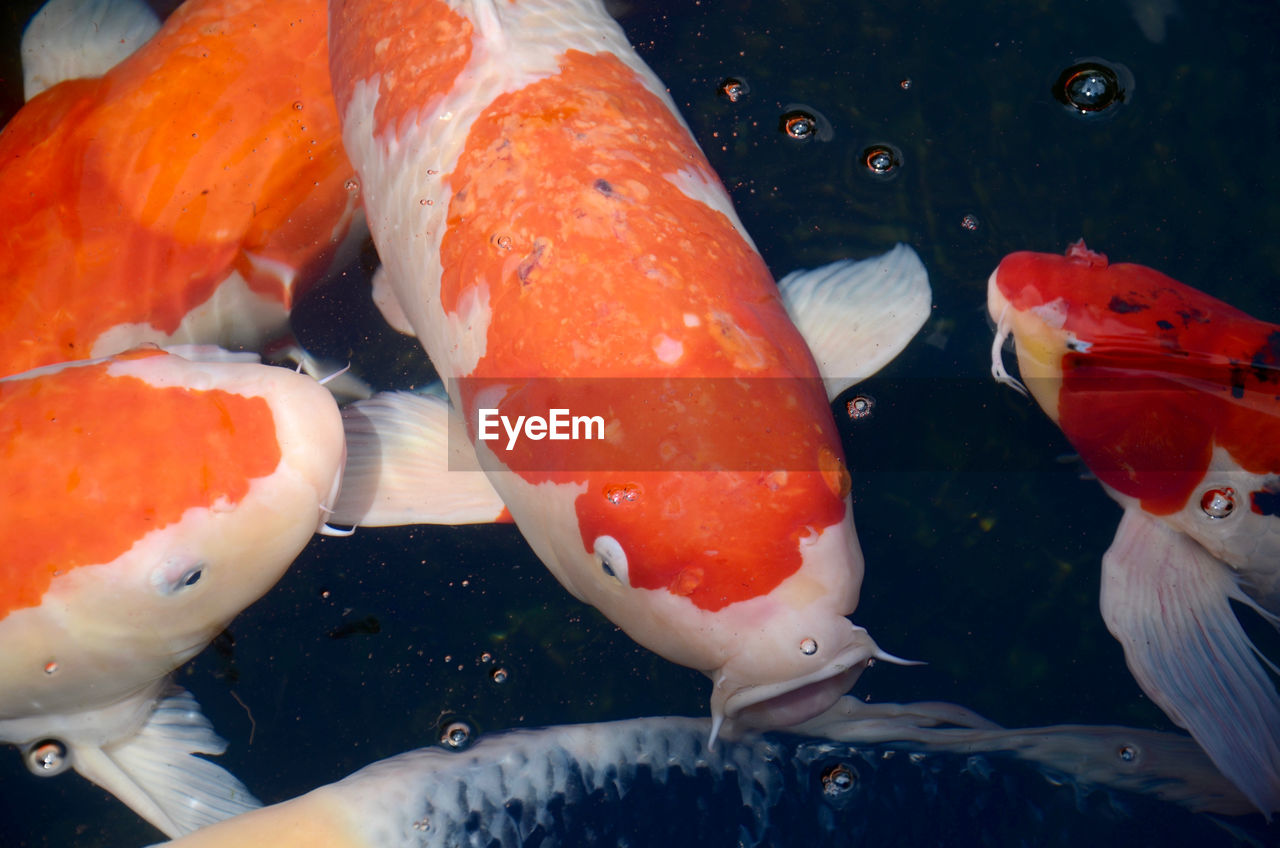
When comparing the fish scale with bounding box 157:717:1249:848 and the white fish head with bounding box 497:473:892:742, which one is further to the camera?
the fish scale with bounding box 157:717:1249:848

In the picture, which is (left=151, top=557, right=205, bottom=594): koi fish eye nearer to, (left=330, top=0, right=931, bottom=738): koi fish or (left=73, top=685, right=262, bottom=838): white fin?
(left=330, top=0, right=931, bottom=738): koi fish

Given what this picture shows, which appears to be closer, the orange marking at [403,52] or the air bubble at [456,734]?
the orange marking at [403,52]

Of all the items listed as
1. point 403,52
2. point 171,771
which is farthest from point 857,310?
point 171,771

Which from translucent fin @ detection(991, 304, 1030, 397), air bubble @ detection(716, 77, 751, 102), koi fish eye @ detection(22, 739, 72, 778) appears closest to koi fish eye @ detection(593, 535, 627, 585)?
translucent fin @ detection(991, 304, 1030, 397)

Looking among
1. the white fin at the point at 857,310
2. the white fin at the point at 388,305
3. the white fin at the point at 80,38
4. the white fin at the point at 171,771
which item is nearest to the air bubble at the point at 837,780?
the white fin at the point at 857,310

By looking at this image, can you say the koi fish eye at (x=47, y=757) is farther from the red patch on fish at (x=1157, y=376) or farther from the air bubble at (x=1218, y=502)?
the air bubble at (x=1218, y=502)

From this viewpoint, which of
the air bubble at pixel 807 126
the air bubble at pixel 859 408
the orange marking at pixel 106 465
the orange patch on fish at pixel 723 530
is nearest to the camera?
the orange patch on fish at pixel 723 530
